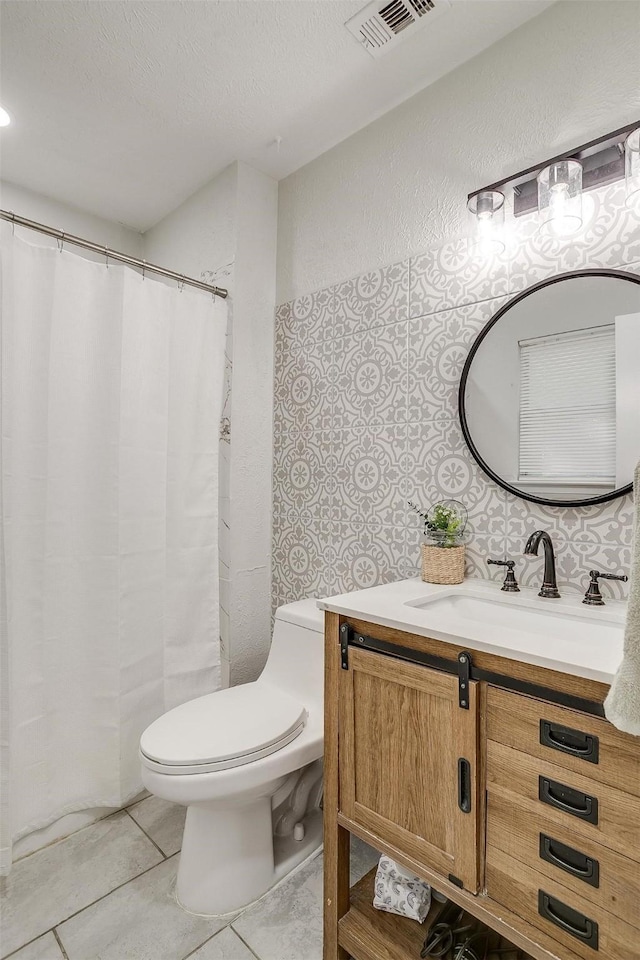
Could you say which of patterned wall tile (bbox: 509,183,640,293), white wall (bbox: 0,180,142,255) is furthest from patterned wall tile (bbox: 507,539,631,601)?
white wall (bbox: 0,180,142,255)

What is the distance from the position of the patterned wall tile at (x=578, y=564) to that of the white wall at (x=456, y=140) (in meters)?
0.99

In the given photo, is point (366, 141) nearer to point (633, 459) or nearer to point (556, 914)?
point (633, 459)

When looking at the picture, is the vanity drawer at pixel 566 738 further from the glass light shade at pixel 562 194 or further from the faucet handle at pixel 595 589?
A: the glass light shade at pixel 562 194

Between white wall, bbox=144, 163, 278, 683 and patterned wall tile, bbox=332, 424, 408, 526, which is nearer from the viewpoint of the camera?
patterned wall tile, bbox=332, 424, 408, 526

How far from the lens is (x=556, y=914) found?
88cm

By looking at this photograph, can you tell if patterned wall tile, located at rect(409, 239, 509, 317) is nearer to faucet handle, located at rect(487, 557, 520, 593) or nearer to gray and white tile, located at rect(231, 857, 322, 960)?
faucet handle, located at rect(487, 557, 520, 593)

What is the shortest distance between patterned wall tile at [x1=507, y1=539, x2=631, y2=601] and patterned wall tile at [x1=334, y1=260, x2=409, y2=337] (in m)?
0.87

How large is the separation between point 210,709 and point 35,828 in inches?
27.5

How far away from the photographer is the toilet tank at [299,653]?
165cm

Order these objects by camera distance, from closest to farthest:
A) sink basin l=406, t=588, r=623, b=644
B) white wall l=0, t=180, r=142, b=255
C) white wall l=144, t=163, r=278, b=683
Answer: sink basin l=406, t=588, r=623, b=644 < white wall l=144, t=163, r=278, b=683 < white wall l=0, t=180, r=142, b=255

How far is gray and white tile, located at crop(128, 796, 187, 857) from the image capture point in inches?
64.8

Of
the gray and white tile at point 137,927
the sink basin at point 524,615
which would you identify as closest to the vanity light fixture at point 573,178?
the sink basin at point 524,615

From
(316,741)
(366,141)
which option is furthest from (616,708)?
(366,141)

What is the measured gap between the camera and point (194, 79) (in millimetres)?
1678
